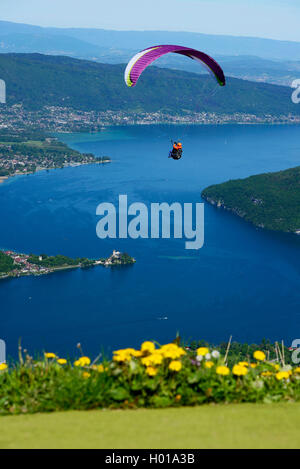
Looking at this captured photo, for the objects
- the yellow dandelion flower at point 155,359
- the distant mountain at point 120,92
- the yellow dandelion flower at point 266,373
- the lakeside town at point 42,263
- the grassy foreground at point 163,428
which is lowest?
the grassy foreground at point 163,428

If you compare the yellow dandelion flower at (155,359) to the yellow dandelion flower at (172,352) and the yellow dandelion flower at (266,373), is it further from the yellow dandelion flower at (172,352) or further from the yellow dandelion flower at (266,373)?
the yellow dandelion flower at (266,373)

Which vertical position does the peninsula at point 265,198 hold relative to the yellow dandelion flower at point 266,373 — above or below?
above

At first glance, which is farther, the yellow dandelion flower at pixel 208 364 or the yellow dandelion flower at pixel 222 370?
the yellow dandelion flower at pixel 208 364

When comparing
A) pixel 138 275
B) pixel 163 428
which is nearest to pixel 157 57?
pixel 163 428

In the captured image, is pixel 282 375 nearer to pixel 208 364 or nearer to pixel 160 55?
pixel 208 364

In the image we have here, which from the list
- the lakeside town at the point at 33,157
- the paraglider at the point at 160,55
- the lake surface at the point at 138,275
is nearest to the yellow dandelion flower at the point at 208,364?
the paraglider at the point at 160,55

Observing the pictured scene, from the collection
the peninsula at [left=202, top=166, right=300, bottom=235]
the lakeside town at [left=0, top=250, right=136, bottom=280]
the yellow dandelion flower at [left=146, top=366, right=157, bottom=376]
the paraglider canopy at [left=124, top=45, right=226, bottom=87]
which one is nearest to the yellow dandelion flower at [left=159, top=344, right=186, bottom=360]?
the yellow dandelion flower at [left=146, top=366, right=157, bottom=376]

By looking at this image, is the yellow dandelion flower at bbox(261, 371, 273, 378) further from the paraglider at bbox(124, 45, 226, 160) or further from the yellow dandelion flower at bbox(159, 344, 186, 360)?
the paraglider at bbox(124, 45, 226, 160)
